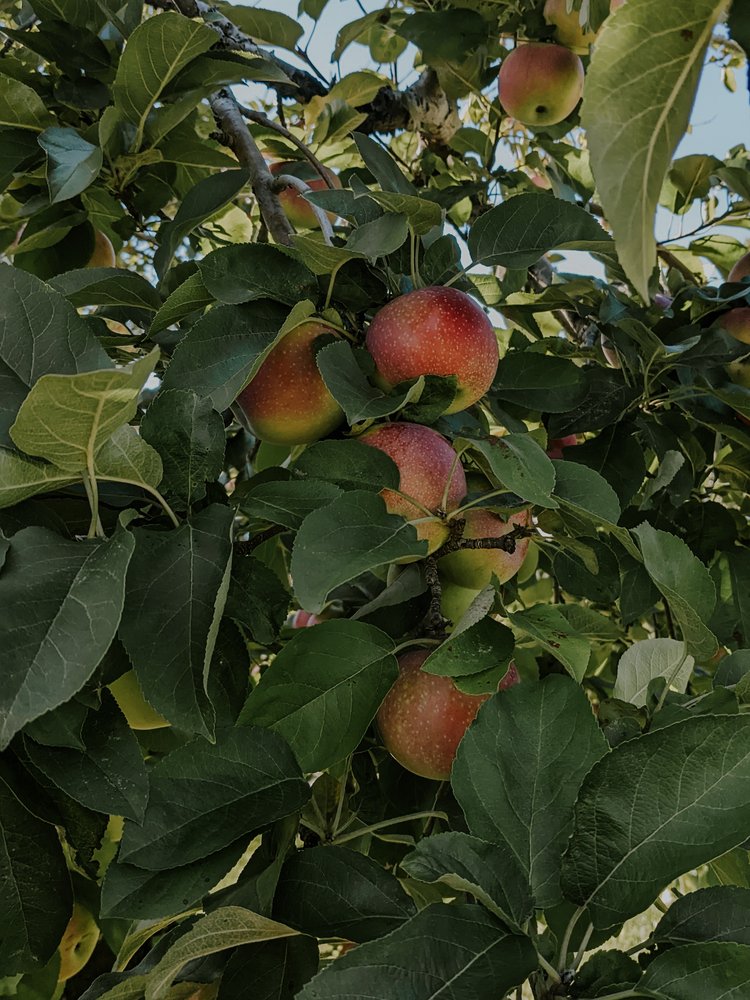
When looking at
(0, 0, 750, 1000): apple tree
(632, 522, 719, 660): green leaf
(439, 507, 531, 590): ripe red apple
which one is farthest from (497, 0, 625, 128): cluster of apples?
(632, 522, 719, 660): green leaf

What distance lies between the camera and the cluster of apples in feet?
5.16

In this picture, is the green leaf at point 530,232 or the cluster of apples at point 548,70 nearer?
the green leaf at point 530,232

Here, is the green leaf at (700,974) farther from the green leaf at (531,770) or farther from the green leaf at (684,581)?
the green leaf at (684,581)

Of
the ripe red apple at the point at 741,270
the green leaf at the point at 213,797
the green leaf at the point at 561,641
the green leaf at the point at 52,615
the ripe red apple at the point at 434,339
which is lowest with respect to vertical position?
the green leaf at the point at 213,797

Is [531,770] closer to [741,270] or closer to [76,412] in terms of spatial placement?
[76,412]

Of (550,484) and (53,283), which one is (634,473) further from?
(53,283)

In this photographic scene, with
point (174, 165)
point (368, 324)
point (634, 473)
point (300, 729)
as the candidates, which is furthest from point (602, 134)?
point (174, 165)

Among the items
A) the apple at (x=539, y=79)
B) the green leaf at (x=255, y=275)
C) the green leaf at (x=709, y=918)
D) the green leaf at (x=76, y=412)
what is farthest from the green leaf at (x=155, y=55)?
the green leaf at (x=709, y=918)

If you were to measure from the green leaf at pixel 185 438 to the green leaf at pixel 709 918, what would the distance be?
441 millimetres

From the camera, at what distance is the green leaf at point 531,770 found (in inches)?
22.5

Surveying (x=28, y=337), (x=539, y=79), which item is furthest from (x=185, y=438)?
(x=539, y=79)

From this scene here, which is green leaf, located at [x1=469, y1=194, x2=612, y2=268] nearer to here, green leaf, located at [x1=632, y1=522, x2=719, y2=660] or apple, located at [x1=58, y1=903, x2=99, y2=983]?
green leaf, located at [x1=632, y1=522, x2=719, y2=660]

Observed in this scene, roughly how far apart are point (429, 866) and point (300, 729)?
180mm

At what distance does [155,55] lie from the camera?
951mm
